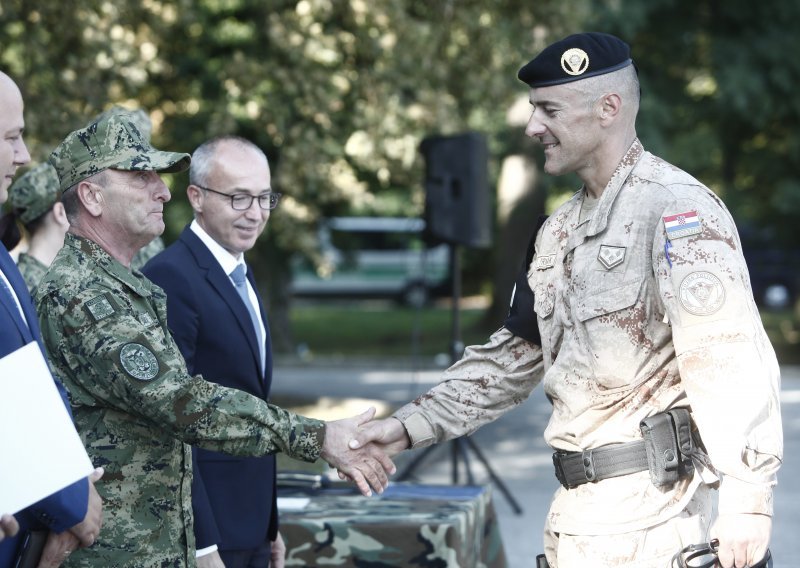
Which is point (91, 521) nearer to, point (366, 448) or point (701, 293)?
point (366, 448)

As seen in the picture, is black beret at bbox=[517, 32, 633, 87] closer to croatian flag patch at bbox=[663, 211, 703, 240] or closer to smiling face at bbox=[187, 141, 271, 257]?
croatian flag patch at bbox=[663, 211, 703, 240]

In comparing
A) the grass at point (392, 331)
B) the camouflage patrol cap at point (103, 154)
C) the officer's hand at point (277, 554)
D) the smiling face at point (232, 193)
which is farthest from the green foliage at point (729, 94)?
the camouflage patrol cap at point (103, 154)

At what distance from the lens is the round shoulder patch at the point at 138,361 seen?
3008 mm

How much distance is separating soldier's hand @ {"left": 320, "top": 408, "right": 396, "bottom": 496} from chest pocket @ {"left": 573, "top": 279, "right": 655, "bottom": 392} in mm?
895

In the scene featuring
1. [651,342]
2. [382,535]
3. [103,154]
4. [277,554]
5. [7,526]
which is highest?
[103,154]

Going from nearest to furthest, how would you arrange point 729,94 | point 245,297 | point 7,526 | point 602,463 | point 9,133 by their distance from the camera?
point 7,526, point 9,133, point 602,463, point 245,297, point 729,94

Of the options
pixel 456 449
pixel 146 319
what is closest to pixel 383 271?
pixel 456 449

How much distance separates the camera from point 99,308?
3035mm

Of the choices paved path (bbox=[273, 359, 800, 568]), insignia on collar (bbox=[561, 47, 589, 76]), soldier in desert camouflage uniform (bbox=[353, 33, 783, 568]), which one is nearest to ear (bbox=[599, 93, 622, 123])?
soldier in desert camouflage uniform (bbox=[353, 33, 783, 568])

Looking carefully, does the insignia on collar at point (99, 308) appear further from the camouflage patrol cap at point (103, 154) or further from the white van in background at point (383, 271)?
the white van in background at point (383, 271)

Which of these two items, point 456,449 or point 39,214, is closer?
point 39,214

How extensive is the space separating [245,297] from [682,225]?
1604mm

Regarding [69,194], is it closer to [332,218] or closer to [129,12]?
[129,12]

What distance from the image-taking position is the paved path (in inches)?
312
